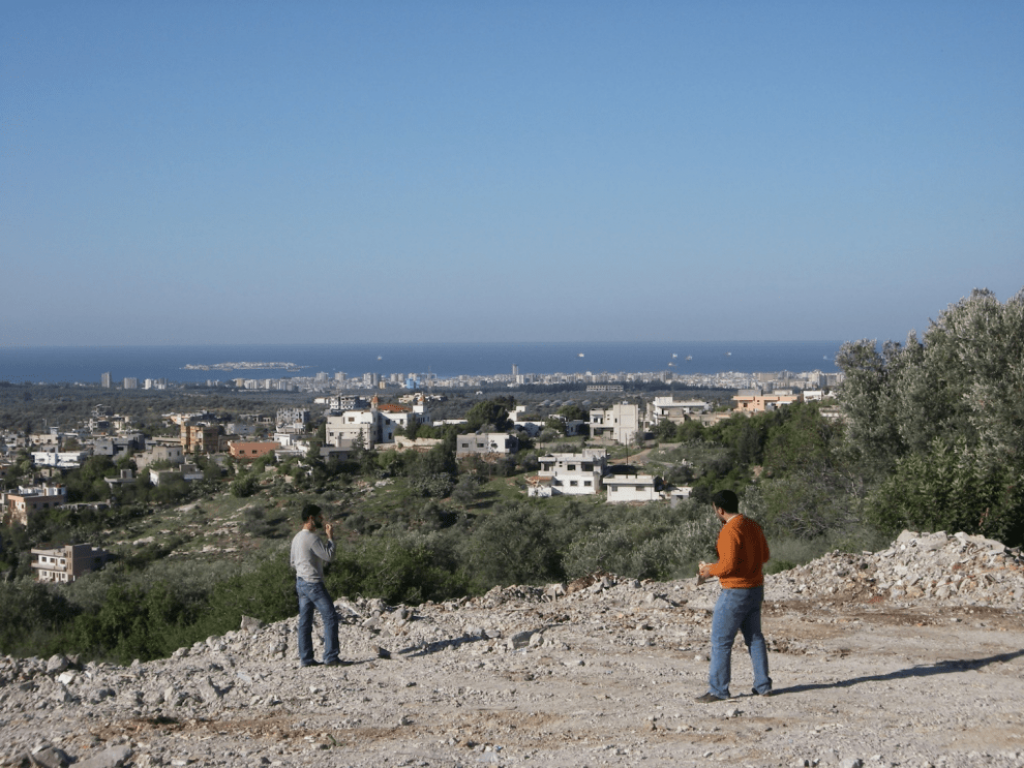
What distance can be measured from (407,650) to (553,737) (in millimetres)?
2632

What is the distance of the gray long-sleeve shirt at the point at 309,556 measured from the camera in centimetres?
717

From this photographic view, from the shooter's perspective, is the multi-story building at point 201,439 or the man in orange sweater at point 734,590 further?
the multi-story building at point 201,439

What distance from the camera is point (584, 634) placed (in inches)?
324

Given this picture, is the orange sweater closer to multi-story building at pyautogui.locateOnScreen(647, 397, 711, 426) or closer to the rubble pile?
the rubble pile

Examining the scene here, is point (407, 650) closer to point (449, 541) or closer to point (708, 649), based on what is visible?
point (708, 649)

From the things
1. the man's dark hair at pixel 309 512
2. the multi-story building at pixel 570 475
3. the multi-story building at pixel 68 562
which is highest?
the man's dark hair at pixel 309 512

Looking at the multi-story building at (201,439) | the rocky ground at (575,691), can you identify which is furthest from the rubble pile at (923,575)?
the multi-story building at (201,439)

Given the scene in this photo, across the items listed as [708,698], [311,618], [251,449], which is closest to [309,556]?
[311,618]

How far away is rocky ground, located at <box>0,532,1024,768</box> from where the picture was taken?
523 cm

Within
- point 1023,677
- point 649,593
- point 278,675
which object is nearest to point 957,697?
point 1023,677

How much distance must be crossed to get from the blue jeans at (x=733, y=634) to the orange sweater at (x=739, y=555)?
0.07 meters

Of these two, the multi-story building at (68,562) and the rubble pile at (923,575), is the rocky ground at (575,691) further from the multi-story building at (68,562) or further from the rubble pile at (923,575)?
the multi-story building at (68,562)

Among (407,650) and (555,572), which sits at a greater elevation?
(407,650)

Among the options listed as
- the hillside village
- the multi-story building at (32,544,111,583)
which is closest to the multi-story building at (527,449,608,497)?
the hillside village
